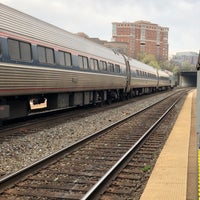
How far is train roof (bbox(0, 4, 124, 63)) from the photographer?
11.3 metres

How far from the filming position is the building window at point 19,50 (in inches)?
446

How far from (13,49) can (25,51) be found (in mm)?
860

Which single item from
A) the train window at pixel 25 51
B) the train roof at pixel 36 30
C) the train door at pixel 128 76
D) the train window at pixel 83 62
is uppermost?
the train roof at pixel 36 30

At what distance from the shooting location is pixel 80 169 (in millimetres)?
7461

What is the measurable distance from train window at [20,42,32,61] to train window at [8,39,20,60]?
27cm

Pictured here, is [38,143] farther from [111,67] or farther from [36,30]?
[111,67]

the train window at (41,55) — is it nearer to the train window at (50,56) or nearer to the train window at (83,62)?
the train window at (50,56)

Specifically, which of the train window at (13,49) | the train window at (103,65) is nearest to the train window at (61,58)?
the train window at (13,49)

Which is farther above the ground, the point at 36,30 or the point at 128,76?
the point at 36,30

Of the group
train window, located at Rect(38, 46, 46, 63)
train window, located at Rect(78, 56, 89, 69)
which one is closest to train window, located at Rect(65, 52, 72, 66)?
train window, located at Rect(78, 56, 89, 69)

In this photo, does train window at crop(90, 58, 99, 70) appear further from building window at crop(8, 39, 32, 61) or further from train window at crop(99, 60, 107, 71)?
building window at crop(8, 39, 32, 61)

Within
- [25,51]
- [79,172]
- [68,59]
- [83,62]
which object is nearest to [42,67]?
[25,51]

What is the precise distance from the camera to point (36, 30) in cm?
1340

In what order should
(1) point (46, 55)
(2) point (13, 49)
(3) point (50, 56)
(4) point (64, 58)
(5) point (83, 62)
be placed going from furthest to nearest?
(5) point (83, 62), (4) point (64, 58), (3) point (50, 56), (1) point (46, 55), (2) point (13, 49)
